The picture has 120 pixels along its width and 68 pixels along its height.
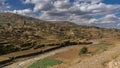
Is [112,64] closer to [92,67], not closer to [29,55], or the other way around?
[92,67]

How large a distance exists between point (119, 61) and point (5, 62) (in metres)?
68.2

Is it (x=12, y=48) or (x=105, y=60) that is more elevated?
(x=105, y=60)

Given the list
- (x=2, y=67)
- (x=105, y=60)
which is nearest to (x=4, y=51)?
(x=2, y=67)

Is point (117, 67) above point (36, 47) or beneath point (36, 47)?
above

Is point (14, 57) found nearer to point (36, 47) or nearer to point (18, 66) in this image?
point (18, 66)

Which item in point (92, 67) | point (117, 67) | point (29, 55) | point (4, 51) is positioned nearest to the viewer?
point (117, 67)

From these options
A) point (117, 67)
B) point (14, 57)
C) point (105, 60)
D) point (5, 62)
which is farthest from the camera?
point (14, 57)

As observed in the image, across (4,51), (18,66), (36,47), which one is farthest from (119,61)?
(36,47)

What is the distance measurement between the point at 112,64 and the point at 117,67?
1.25m

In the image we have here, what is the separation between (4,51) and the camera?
11006 centimetres

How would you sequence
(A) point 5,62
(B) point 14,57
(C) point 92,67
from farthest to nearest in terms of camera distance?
(B) point 14,57
(A) point 5,62
(C) point 92,67

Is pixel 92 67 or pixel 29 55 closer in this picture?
pixel 92 67

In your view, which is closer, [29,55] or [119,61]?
[119,61]

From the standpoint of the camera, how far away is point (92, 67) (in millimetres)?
22156
